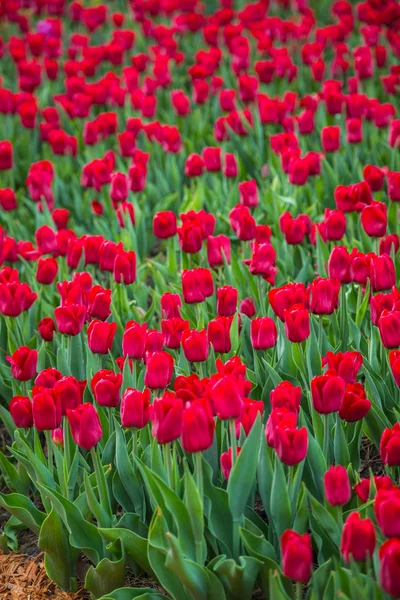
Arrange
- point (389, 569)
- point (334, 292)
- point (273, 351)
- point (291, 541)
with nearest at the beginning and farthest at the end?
point (389, 569) < point (291, 541) < point (334, 292) < point (273, 351)

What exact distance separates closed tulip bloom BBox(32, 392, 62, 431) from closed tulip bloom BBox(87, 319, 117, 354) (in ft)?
0.96

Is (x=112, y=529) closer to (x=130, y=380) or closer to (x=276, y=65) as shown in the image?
(x=130, y=380)

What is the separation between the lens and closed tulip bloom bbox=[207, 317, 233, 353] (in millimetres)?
2242

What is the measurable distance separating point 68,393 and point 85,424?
0.50 feet

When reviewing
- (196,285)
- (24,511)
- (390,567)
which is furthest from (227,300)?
(390,567)

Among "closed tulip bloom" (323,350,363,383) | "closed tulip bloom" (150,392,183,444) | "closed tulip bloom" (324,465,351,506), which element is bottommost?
"closed tulip bloom" (324,465,351,506)

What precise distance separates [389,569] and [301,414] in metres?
0.68

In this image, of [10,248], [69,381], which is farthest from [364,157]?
[69,381]

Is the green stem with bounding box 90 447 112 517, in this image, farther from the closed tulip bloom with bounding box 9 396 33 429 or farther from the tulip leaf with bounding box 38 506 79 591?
the closed tulip bloom with bounding box 9 396 33 429

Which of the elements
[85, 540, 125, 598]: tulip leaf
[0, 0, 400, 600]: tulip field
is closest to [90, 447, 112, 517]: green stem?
[0, 0, 400, 600]: tulip field

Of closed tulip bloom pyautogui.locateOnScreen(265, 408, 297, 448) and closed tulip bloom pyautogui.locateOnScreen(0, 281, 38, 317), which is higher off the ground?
closed tulip bloom pyautogui.locateOnScreen(265, 408, 297, 448)

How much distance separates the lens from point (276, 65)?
5.11 m

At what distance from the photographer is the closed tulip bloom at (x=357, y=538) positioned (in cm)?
159

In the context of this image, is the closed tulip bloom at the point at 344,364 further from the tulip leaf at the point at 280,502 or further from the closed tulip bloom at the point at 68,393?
the closed tulip bloom at the point at 68,393
